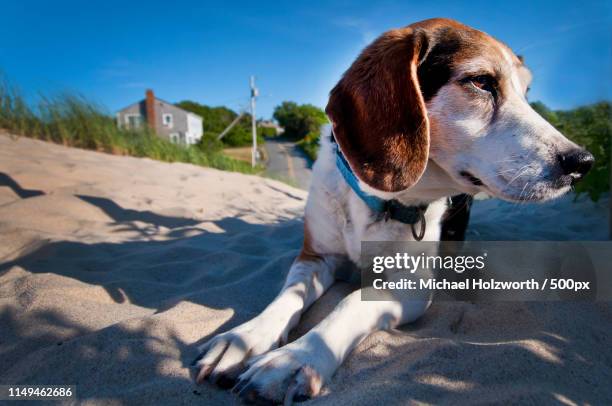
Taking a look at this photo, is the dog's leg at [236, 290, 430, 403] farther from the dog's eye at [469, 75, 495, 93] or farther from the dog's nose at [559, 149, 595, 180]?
the dog's eye at [469, 75, 495, 93]

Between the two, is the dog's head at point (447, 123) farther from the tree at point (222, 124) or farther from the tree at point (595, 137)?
the tree at point (222, 124)

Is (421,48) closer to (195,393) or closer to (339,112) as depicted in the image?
(339,112)

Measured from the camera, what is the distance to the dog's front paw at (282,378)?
1333mm

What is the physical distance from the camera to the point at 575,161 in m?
1.59

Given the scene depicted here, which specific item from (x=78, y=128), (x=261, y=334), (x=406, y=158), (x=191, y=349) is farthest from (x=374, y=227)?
(x=78, y=128)

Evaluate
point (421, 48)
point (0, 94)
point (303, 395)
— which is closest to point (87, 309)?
point (303, 395)

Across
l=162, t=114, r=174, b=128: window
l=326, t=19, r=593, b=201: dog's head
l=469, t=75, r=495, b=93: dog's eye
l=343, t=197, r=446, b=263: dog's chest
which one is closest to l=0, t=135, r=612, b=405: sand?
l=343, t=197, r=446, b=263: dog's chest

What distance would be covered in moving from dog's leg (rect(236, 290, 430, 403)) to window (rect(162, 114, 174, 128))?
Result: 44.7m

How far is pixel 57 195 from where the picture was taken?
4.31 m

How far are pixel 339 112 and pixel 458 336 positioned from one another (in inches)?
47.2

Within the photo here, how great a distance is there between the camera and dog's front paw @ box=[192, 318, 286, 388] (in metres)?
1.46

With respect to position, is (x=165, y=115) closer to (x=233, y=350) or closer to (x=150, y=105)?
(x=150, y=105)

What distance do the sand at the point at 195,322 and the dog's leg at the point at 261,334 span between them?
2.7 inches

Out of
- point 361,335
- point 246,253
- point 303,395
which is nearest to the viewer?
point 303,395
